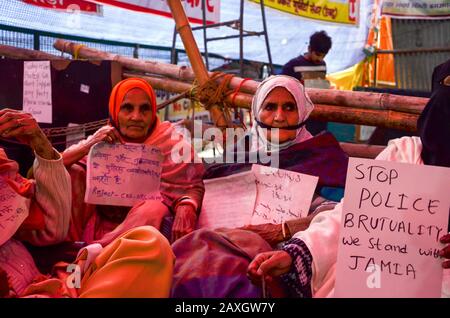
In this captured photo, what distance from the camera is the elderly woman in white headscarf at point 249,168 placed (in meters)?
1.62

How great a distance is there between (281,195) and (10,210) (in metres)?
1.03

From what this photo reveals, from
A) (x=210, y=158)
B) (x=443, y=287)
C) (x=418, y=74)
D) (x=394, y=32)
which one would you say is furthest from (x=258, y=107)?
(x=394, y=32)

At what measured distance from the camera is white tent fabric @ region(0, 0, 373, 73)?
4.75 metres

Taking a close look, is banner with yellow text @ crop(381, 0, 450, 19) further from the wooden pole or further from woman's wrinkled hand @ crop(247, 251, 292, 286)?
woman's wrinkled hand @ crop(247, 251, 292, 286)

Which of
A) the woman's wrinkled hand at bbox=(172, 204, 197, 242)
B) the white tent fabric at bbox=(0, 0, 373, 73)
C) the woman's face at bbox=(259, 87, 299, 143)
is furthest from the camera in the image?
the white tent fabric at bbox=(0, 0, 373, 73)

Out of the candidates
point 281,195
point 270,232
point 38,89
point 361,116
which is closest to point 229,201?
point 281,195

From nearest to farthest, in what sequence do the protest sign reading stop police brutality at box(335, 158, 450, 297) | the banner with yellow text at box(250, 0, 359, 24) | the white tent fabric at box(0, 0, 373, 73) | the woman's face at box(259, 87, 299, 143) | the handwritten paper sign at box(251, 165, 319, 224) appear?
1. the protest sign reading stop police brutality at box(335, 158, 450, 297)
2. the handwritten paper sign at box(251, 165, 319, 224)
3. the woman's face at box(259, 87, 299, 143)
4. the white tent fabric at box(0, 0, 373, 73)
5. the banner with yellow text at box(250, 0, 359, 24)

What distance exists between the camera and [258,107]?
8.30 ft

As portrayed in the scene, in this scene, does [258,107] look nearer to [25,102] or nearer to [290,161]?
[290,161]

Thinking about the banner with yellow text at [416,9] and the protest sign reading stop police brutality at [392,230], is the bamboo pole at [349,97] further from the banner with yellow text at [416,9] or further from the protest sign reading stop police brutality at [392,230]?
the banner with yellow text at [416,9]

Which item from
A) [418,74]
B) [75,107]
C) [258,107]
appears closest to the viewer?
[258,107]

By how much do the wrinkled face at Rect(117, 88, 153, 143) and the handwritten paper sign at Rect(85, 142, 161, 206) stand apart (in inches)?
6.7

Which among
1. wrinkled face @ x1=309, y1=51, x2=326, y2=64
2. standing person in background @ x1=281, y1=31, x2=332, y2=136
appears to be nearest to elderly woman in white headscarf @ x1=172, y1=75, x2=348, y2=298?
standing person in background @ x1=281, y1=31, x2=332, y2=136
